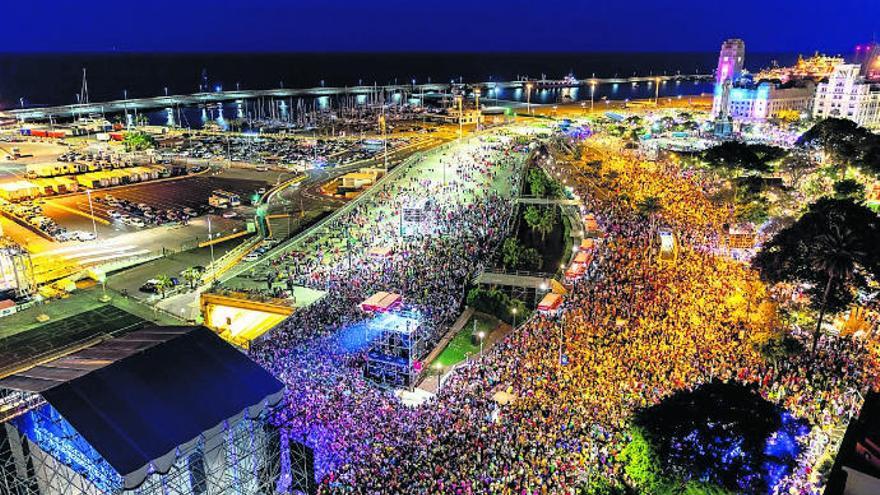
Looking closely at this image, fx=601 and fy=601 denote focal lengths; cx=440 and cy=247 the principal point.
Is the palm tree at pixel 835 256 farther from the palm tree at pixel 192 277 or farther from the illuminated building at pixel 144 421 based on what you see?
the palm tree at pixel 192 277

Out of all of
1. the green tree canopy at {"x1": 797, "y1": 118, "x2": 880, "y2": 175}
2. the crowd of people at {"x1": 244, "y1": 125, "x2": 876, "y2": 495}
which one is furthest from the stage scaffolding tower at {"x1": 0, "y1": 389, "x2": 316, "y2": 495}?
the green tree canopy at {"x1": 797, "y1": 118, "x2": 880, "y2": 175}

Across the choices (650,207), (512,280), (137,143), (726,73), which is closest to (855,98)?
(726,73)

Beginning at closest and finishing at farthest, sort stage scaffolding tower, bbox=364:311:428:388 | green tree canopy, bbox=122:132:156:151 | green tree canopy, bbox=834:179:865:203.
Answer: stage scaffolding tower, bbox=364:311:428:388, green tree canopy, bbox=834:179:865:203, green tree canopy, bbox=122:132:156:151

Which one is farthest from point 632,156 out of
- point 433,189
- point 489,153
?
point 433,189

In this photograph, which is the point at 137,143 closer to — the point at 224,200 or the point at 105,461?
the point at 224,200

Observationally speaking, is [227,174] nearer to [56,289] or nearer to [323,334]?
[56,289]

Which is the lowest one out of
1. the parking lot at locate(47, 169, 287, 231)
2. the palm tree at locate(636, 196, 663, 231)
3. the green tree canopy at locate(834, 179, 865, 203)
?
the parking lot at locate(47, 169, 287, 231)

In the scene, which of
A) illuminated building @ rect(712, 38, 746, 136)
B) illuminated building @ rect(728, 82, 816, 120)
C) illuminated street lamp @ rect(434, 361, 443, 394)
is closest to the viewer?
illuminated street lamp @ rect(434, 361, 443, 394)

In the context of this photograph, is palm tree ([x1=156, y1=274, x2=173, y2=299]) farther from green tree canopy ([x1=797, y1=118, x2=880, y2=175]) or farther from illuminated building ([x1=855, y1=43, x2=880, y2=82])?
illuminated building ([x1=855, y1=43, x2=880, y2=82])
